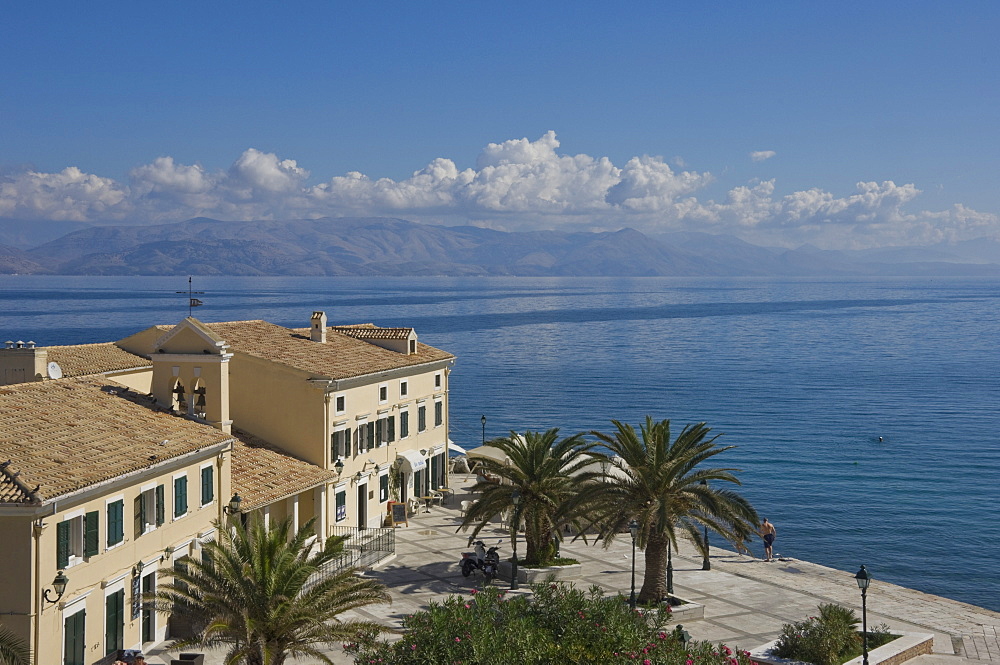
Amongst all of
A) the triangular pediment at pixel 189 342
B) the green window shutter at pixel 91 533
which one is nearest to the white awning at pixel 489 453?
the triangular pediment at pixel 189 342

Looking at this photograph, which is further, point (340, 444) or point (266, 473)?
point (340, 444)

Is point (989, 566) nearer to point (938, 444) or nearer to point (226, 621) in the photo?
point (938, 444)

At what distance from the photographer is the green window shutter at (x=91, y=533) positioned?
20.3 m

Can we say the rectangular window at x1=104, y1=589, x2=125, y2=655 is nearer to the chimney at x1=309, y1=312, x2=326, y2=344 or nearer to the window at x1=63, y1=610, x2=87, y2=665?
the window at x1=63, y1=610, x2=87, y2=665

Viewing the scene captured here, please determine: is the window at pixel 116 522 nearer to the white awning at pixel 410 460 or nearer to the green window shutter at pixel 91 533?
the green window shutter at pixel 91 533

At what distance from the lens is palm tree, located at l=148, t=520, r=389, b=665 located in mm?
18531

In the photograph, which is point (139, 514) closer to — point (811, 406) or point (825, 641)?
point (825, 641)

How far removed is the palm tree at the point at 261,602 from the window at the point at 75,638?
190cm

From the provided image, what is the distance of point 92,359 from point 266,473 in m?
9.51

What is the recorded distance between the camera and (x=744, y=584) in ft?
101

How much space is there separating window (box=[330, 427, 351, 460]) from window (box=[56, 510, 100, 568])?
14.4 metres

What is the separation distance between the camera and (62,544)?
19.4m

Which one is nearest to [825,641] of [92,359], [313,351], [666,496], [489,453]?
[666,496]

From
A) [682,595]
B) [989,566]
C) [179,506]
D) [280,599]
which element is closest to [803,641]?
[682,595]
